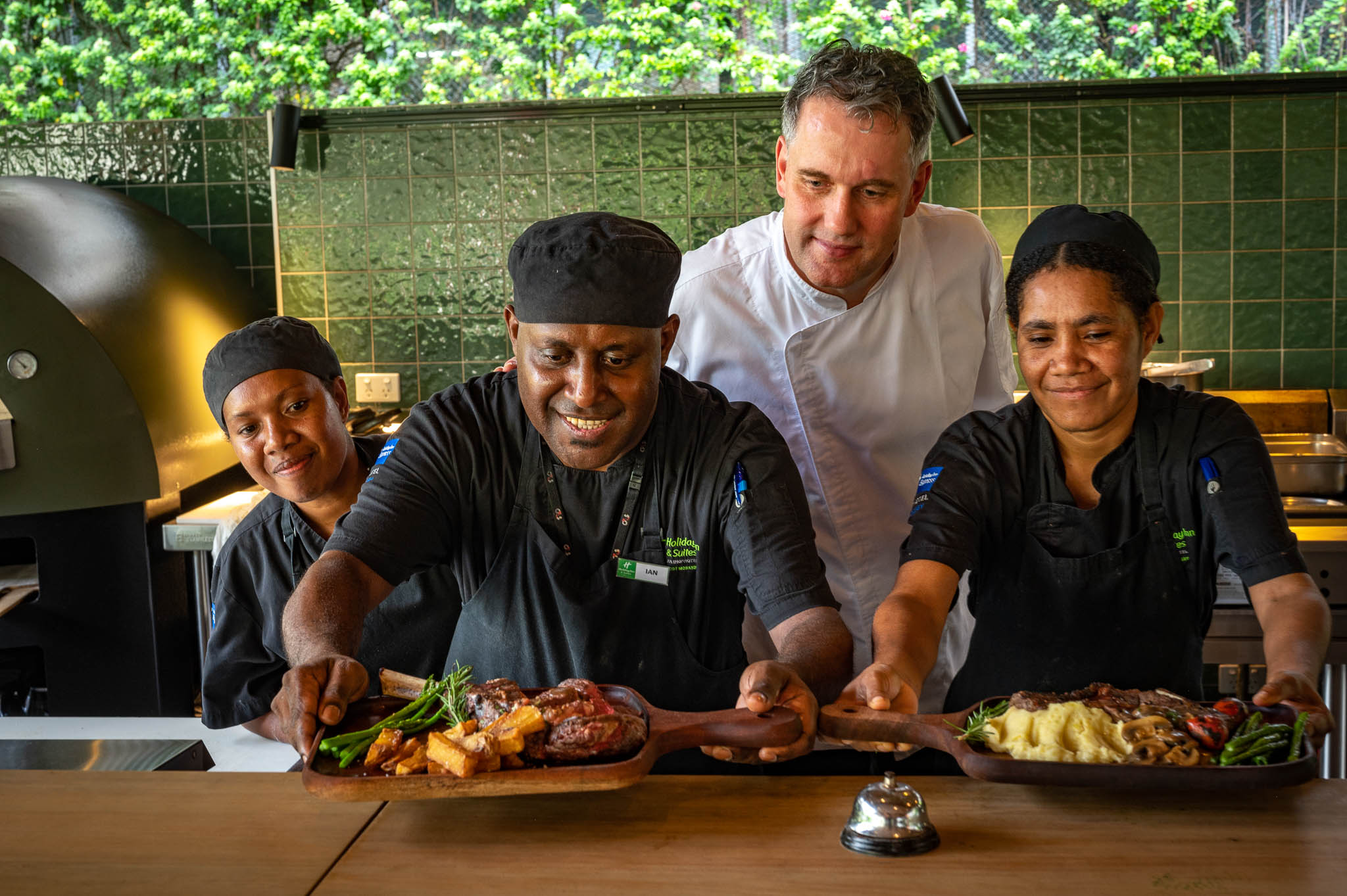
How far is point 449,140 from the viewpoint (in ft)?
14.3

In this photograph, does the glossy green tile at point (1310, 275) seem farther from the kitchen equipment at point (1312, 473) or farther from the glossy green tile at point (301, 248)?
the glossy green tile at point (301, 248)

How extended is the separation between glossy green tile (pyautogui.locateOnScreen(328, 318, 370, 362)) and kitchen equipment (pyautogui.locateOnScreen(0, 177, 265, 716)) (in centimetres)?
63

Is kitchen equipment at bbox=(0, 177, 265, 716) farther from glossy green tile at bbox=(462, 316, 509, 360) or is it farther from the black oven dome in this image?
glossy green tile at bbox=(462, 316, 509, 360)

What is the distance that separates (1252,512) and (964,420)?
495 millimetres

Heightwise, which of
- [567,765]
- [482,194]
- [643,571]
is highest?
[482,194]

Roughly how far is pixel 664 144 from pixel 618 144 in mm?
176

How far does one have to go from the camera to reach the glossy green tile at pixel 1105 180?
163 inches

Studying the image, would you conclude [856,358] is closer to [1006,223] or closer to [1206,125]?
[1006,223]

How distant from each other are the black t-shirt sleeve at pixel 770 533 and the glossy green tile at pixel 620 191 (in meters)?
2.59

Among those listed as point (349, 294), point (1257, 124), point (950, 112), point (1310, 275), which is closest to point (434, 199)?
point (349, 294)

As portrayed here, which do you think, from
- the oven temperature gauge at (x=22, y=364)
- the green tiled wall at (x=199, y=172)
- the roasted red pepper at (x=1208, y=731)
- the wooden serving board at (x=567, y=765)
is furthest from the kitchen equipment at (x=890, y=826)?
the green tiled wall at (x=199, y=172)

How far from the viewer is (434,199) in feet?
14.4

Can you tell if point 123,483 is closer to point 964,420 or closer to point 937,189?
point 964,420

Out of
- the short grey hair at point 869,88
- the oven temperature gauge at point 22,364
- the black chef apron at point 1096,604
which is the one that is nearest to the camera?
the black chef apron at point 1096,604
